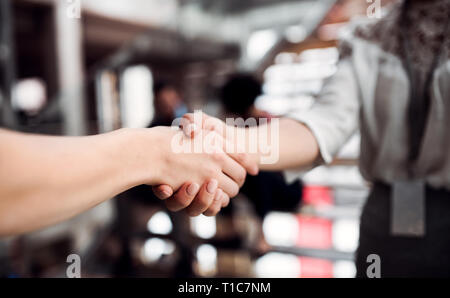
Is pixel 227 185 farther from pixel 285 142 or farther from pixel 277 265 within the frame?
pixel 277 265

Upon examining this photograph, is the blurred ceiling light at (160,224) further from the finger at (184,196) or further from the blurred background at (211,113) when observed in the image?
the finger at (184,196)

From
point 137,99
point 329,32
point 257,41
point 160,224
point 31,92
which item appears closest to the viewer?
point 329,32

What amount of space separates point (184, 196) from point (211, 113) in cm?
238

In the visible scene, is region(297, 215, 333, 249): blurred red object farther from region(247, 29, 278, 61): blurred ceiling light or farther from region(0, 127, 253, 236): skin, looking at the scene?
region(247, 29, 278, 61): blurred ceiling light

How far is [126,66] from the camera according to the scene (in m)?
4.56

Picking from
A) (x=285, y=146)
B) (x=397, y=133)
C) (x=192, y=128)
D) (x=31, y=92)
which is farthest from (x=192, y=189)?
(x=31, y=92)

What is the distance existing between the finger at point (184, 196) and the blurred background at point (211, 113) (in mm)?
268

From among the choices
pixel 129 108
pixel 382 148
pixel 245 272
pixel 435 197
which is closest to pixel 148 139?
pixel 382 148

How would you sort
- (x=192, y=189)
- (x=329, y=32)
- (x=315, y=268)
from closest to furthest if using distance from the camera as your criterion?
(x=192, y=189), (x=315, y=268), (x=329, y=32)

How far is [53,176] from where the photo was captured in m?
0.55

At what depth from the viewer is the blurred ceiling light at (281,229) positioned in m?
2.71

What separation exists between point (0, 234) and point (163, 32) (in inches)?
179

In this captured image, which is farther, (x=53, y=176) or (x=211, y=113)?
(x=211, y=113)

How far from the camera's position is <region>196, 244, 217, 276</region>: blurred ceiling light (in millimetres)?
2811
